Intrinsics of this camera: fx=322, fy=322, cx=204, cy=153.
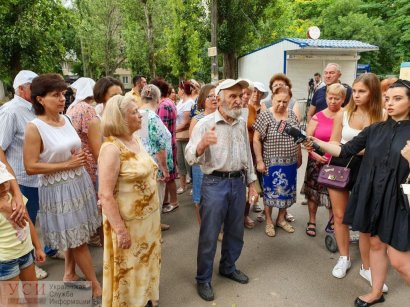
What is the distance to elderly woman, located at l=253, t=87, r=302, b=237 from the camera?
3.92 meters

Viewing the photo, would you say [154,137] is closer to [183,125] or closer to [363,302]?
[183,125]

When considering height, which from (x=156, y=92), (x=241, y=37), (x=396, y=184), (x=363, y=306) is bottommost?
(x=363, y=306)

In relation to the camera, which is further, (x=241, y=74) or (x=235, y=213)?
(x=241, y=74)

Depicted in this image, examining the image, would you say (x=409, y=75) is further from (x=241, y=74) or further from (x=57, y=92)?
(x=241, y=74)

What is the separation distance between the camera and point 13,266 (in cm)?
216

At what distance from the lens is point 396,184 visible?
96.1 inches

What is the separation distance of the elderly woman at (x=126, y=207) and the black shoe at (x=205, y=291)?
633mm

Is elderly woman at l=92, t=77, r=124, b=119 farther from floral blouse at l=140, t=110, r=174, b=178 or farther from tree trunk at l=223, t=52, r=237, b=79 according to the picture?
tree trunk at l=223, t=52, r=237, b=79

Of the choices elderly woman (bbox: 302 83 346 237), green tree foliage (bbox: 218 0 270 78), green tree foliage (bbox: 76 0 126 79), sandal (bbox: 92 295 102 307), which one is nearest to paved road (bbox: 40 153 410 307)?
elderly woman (bbox: 302 83 346 237)

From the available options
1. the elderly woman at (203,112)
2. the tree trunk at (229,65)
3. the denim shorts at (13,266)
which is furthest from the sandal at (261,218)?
the tree trunk at (229,65)

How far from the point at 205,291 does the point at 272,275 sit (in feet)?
2.59

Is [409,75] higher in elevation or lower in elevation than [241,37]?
lower

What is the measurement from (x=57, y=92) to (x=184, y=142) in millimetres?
2894

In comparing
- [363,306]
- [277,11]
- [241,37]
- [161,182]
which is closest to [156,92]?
[161,182]
